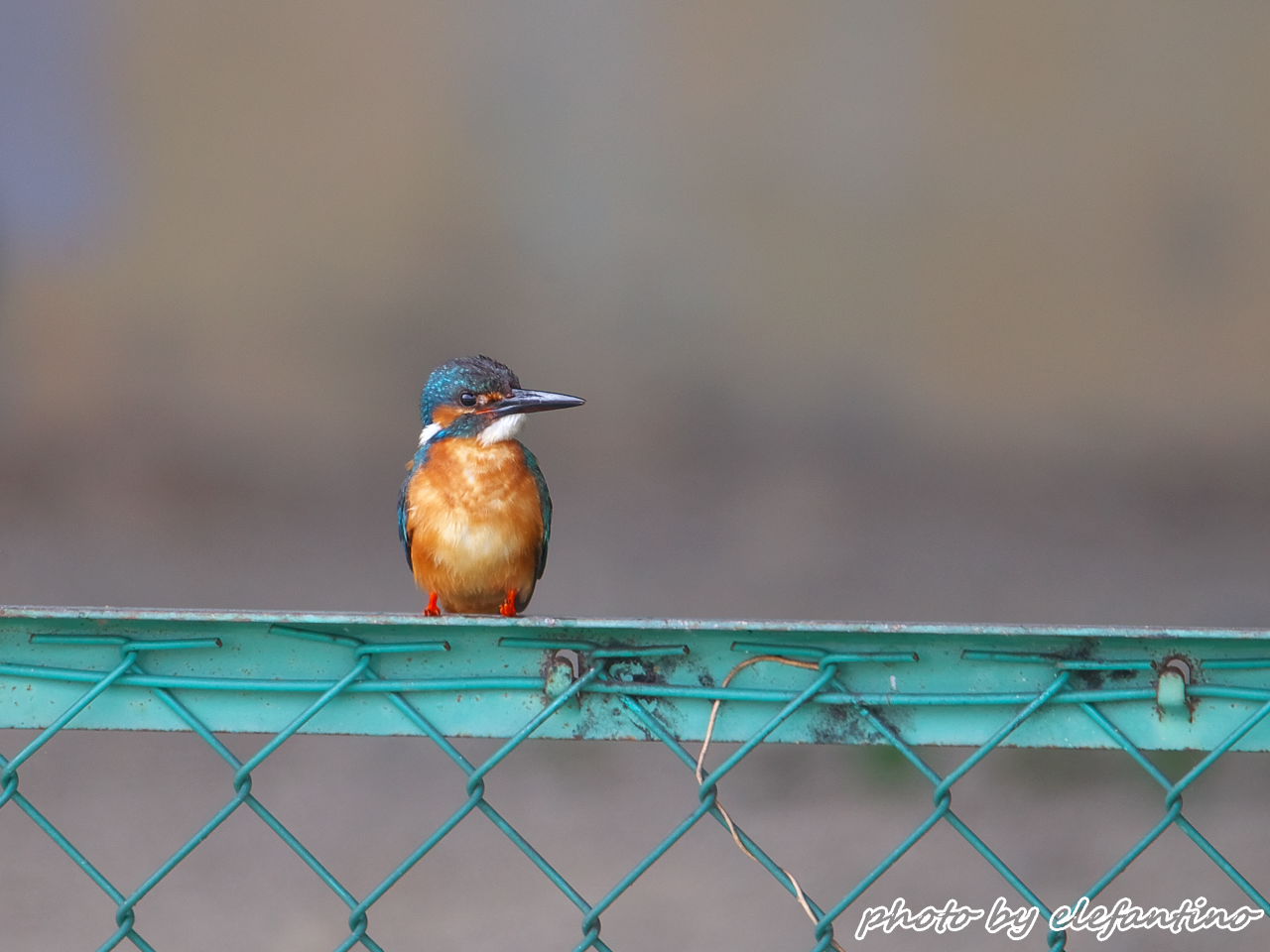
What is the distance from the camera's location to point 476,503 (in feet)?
6.07

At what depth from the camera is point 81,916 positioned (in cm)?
251

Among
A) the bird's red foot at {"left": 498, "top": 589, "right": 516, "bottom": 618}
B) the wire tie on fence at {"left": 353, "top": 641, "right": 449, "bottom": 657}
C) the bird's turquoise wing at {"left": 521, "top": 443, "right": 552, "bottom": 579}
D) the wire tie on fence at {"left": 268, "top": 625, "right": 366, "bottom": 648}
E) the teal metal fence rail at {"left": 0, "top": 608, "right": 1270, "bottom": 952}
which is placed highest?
the wire tie on fence at {"left": 268, "top": 625, "right": 366, "bottom": 648}

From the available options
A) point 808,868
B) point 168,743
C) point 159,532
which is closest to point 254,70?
point 159,532

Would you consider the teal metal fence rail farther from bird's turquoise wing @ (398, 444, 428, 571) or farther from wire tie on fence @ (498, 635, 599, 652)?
bird's turquoise wing @ (398, 444, 428, 571)

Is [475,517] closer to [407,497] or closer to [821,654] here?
[407,497]

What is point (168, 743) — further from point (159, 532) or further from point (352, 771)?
point (159, 532)

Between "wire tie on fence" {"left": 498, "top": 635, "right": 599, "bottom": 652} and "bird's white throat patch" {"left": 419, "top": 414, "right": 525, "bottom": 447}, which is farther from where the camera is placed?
"bird's white throat patch" {"left": 419, "top": 414, "right": 525, "bottom": 447}

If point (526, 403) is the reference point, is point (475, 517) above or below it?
below

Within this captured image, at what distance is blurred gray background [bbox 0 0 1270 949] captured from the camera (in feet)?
13.5

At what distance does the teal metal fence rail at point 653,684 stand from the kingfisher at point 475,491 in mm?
965

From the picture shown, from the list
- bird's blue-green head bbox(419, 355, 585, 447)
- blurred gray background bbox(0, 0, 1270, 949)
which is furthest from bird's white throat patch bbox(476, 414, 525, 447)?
blurred gray background bbox(0, 0, 1270, 949)

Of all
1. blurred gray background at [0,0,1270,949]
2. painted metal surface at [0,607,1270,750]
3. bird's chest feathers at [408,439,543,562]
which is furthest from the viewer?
blurred gray background at [0,0,1270,949]

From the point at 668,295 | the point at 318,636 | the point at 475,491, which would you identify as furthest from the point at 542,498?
the point at 668,295

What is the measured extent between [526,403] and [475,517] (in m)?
0.16
